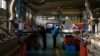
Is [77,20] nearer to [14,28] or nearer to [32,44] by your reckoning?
[32,44]

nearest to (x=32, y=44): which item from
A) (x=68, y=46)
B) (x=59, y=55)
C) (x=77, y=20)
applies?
(x=68, y=46)

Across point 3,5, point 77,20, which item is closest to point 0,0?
point 3,5

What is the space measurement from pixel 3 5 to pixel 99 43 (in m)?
6.17

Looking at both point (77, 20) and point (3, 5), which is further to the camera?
point (77, 20)

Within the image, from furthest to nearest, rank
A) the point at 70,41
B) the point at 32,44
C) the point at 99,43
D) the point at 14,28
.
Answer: the point at 32,44, the point at 70,41, the point at 14,28, the point at 99,43

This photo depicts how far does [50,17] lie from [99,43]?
82.6ft

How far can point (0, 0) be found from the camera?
30.1ft

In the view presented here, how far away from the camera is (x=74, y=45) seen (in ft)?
33.6

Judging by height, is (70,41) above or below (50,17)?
below

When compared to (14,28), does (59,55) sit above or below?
below

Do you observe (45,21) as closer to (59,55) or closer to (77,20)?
(77,20)

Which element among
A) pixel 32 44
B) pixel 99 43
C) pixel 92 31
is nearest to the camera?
pixel 99 43

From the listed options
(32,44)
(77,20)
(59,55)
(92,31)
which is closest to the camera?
(92,31)

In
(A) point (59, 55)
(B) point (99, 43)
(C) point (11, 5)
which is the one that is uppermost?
(C) point (11, 5)
